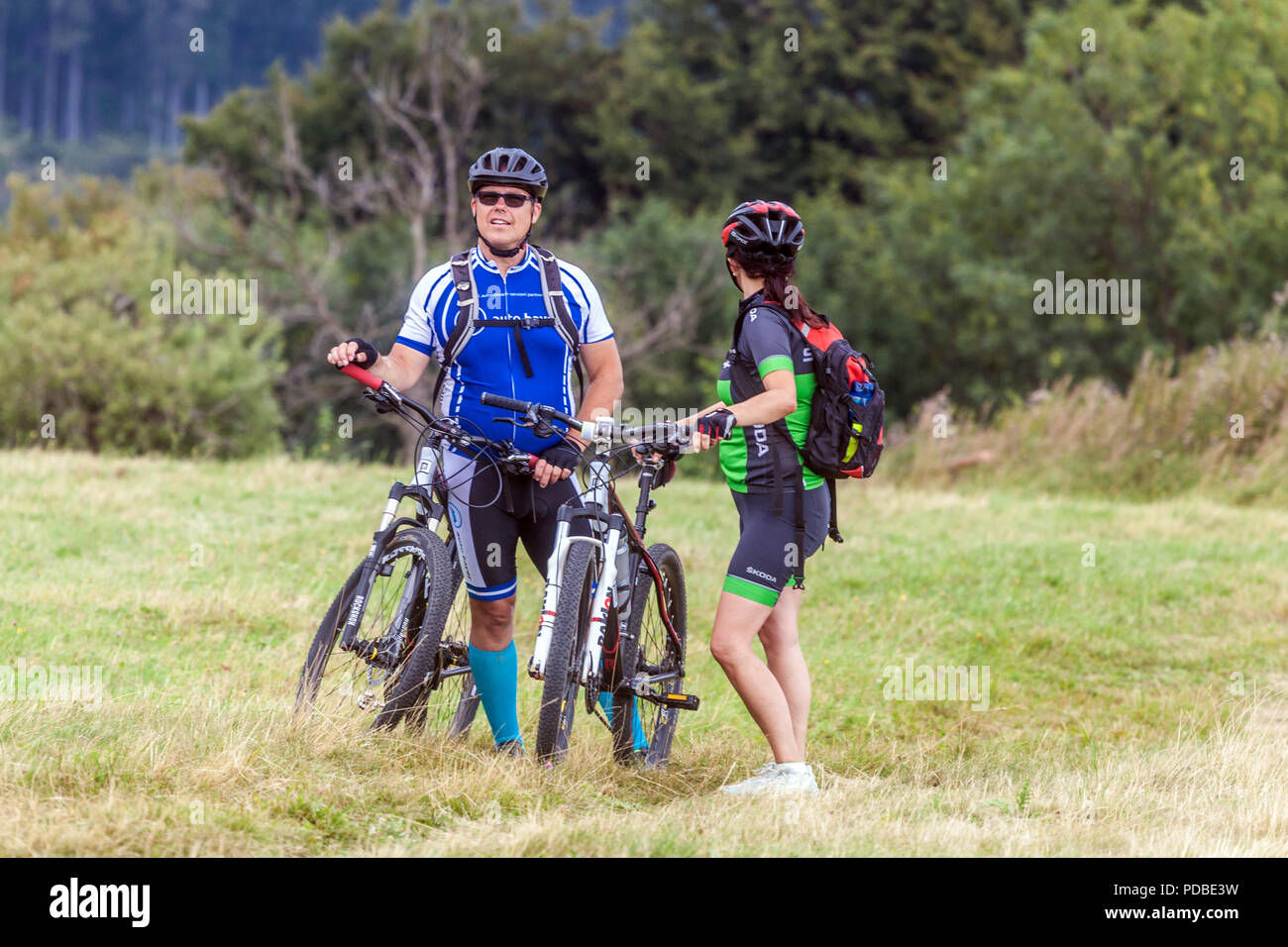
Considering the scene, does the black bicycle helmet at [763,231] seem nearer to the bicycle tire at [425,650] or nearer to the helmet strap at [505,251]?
the helmet strap at [505,251]

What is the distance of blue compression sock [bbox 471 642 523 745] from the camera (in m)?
5.55

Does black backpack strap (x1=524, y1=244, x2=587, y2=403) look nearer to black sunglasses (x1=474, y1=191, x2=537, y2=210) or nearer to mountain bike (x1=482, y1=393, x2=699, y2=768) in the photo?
black sunglasses (x1=474, y1=191, x2=537, y2=210)

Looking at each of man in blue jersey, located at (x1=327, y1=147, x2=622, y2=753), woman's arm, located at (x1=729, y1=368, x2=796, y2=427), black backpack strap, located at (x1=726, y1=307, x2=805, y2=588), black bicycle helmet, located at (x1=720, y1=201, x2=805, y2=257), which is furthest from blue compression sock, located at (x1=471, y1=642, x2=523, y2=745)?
black bicycle helmet, located at (x1=720, y1=201, x2=805, y2=257)

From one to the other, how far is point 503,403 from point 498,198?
2.82ft

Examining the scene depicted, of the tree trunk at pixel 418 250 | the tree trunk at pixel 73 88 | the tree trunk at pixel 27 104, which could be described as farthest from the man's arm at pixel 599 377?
the tree trunk at pixel 73 88

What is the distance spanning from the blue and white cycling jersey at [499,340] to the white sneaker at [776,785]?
4.78 ft

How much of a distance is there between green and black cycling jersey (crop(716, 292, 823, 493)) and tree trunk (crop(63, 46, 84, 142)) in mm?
126414

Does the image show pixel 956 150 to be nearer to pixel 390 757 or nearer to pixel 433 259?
pixel 433 259

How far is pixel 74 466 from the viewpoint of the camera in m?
12.1

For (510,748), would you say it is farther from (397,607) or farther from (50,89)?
(50,89)

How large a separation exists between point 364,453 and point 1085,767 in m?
27.1

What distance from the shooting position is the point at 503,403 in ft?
16.3

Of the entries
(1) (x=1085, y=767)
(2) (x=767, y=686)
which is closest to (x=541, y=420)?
(2) (x=767, y=686)

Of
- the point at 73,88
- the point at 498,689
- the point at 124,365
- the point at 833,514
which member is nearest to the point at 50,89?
the point at 73,88
